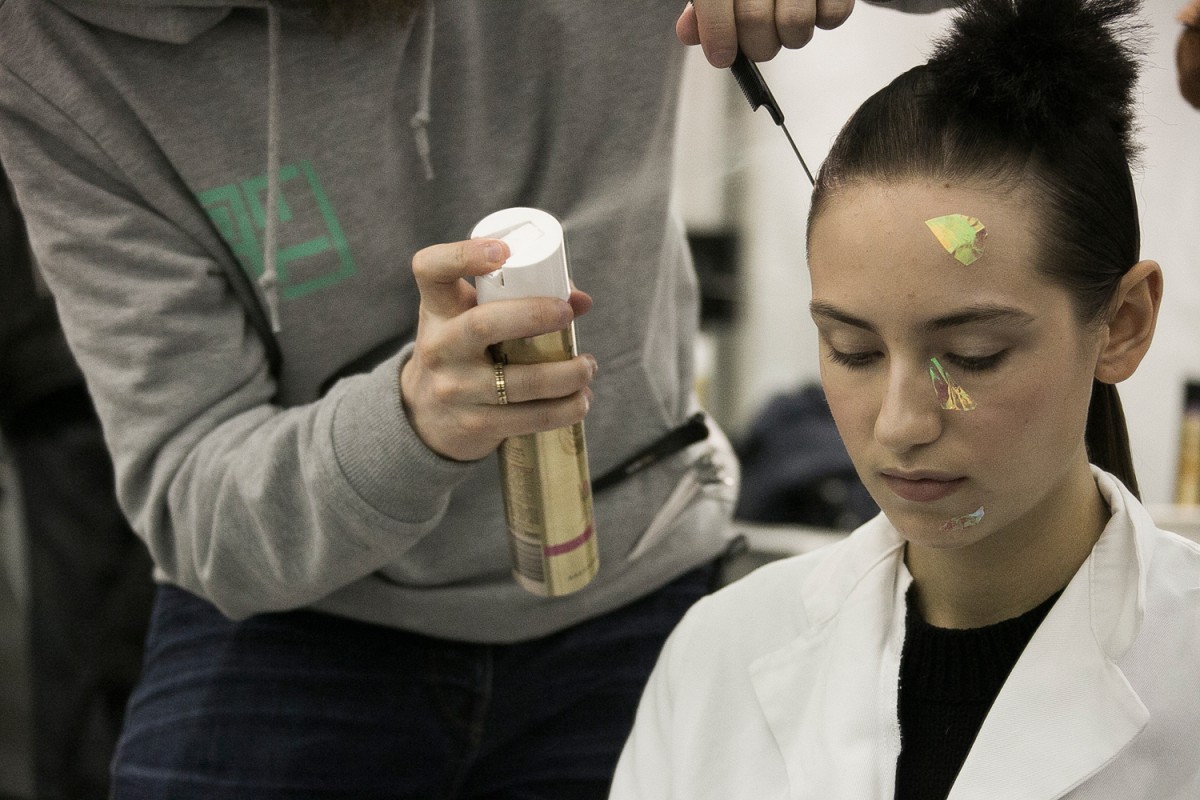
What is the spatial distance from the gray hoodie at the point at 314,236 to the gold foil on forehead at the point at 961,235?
425mm

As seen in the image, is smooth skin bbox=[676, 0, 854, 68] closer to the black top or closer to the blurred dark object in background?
the black top

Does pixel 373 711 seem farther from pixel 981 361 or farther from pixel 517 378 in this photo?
pixel 981 361

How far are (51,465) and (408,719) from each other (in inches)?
32.4

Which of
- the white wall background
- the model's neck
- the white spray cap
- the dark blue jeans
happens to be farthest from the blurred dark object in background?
the white spray cap

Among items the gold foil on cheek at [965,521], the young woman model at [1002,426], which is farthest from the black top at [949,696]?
the gold foil on cheek at [965,521]

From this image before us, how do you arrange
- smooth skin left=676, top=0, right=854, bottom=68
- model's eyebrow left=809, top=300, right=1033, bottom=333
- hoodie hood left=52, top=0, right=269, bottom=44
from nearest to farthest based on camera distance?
model's eyebrow left=809, top=300, right=1033, bottom=333, smooth skin left=676, top=0, right=854, bottom=68, hoodie hood left=52, top=0, right=269, bottom=44

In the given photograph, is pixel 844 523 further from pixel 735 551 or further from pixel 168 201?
pixel 168 201

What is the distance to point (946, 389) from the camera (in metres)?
0.91

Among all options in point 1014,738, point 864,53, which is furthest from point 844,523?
point 1014,738

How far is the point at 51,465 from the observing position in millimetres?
1821

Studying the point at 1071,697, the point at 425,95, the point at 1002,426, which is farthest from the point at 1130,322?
the point at 425,95

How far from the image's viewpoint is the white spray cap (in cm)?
92

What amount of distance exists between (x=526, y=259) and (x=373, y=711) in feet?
1.96

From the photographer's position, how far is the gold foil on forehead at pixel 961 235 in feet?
2.91
